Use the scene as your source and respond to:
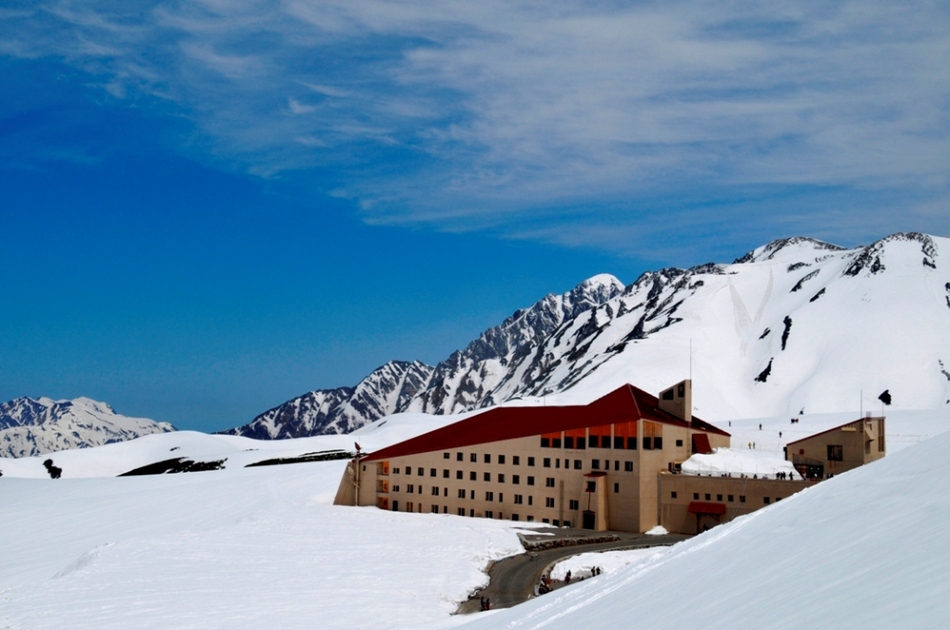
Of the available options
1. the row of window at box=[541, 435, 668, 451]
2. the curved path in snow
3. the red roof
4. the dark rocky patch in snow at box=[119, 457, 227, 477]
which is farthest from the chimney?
the dark rocky patch in snow at box=[119, 457, 227, 477]

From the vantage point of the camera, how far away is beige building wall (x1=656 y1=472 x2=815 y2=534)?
55062 mm

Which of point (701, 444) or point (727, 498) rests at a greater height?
point (701, 444)

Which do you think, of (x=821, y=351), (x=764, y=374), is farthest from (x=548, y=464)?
(x=821, y=351)

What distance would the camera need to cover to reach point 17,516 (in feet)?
228

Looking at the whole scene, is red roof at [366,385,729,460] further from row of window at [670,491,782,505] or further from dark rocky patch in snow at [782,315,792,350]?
dark rocky patch in snow at [782,315,792,350]

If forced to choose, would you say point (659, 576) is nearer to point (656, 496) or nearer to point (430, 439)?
point (656, 496)

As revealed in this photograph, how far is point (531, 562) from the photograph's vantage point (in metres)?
46.2

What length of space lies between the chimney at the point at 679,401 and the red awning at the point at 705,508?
29.7 feet

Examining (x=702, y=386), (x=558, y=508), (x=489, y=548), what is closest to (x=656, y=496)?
(x=558, y=508)

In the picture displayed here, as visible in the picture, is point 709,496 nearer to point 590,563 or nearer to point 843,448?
point 843,448

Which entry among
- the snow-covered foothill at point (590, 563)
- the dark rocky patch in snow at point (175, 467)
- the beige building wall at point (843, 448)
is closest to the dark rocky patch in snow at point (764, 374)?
the dark rocky patch in snow at point (175, 467)

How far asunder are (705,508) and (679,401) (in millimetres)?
11493

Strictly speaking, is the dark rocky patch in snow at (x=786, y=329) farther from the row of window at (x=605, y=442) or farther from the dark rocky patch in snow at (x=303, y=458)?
the row of window at (x=605, y=442)

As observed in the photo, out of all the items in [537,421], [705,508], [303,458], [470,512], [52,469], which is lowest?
[470,512]
